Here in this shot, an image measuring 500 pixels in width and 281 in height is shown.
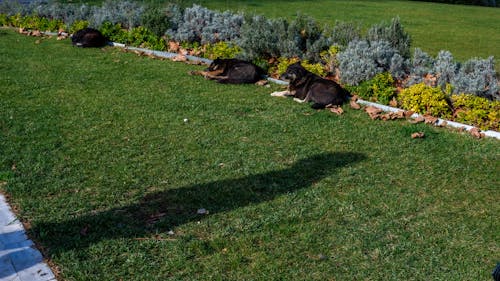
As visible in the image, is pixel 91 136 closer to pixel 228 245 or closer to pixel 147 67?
pixel 228 245

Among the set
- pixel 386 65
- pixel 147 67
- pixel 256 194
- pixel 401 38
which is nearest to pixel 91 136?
pixel 256 194

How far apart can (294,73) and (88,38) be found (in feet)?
18.2

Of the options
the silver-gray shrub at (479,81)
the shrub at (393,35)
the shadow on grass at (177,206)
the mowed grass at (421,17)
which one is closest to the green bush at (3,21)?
the mowed grass at (421,17)

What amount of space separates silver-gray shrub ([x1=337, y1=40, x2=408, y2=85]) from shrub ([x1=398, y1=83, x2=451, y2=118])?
2.56 feet

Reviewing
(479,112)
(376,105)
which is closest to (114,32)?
(376,105)

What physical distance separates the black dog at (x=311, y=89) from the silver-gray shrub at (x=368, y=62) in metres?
0.37

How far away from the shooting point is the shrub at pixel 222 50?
11.1m

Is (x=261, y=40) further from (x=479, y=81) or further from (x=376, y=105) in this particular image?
(x=479, y=81)

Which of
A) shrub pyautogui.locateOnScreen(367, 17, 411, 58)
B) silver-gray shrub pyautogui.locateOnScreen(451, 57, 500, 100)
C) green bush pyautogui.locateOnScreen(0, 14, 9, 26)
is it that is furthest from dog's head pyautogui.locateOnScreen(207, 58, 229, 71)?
green bush pyautogui.locateOnScreen(0, 14, 9, 26)

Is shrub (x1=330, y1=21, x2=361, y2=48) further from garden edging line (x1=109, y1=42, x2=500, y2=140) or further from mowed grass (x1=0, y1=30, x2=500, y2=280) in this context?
mowed grass (x1=0, y1=30, x2=500, y2=280)

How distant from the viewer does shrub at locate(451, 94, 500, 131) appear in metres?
7.49

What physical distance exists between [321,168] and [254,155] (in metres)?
0.82

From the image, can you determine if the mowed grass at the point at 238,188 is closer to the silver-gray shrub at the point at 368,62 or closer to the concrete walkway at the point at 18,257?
the concrete walkway at the point at 18,257

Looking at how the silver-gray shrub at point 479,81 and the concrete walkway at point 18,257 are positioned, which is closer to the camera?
the concrete walkway at point 18,257
